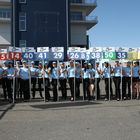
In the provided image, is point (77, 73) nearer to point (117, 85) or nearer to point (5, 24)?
point (117, 85)

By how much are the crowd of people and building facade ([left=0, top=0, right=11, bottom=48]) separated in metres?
45.9

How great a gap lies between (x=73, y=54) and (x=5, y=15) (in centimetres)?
4770

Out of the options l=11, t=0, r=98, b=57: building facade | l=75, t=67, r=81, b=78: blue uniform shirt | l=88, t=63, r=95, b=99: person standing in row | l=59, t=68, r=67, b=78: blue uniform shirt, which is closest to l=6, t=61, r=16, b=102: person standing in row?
l=59, t=68, r=67, b=78: blue uniform shirt

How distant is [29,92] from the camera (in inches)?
830

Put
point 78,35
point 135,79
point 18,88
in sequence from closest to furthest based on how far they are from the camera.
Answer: point 135,79 < point 18,88 < point 78,35

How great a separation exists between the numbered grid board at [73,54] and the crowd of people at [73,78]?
0.31 metres

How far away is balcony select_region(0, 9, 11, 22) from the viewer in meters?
66.4

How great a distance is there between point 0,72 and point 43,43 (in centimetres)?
4572

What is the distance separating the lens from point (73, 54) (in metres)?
21.1

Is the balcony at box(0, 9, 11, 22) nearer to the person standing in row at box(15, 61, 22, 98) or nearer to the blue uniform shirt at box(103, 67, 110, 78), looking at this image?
the person standing in row at box(15, 61, 22, 98)

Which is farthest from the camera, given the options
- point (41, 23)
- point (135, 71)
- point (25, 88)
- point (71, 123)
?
point (41, 23)

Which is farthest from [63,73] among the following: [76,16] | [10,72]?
[76,16]

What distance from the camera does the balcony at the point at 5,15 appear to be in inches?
2612

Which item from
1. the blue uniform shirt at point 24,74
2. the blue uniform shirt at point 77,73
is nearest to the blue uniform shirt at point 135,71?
the blue uniform shirt at point 77,73
